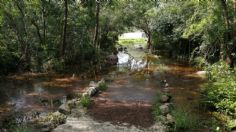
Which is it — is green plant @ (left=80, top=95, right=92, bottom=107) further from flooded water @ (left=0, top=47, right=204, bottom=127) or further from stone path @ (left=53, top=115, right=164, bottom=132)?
stone path @ (left=53, top=115, right=164, bottom=132)

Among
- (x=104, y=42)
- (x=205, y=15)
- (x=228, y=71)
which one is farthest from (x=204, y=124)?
(x=104, y=42)

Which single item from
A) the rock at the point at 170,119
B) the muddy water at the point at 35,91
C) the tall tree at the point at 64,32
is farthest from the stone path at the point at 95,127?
the tall tree at the point at 64,32

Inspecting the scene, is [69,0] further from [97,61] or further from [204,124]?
[204,124]

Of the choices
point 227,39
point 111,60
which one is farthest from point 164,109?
point 111,60

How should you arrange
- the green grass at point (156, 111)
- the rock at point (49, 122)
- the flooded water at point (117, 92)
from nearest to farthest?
1. the rock at point (49, 122)
2. the green grass at point (156, 111)
3. the flooded water at point (117, 92)

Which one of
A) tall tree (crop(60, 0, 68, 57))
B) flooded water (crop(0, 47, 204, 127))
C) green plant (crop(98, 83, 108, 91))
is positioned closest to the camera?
flooded water (crop(0, 47, 204, 127))

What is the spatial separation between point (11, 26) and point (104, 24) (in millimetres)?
13402

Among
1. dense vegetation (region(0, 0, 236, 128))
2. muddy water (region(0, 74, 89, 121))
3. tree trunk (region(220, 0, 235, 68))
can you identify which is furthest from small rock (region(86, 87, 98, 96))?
tree trunk (region(220, 0, 235, 68))

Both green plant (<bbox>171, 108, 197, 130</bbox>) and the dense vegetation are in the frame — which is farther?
the dense vegetation

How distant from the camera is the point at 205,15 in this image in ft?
72.1

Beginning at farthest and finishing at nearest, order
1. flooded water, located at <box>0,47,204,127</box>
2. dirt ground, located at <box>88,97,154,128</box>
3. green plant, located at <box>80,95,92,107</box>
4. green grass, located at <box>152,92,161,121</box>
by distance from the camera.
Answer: green plant, located at <box>80,95,92,107</box>, flooded water, located at <box>0,47,204,127</box>, green grass, located at <box>152,92,161,121</box>, dirt ground, located at <box>88,97,154,128</box>

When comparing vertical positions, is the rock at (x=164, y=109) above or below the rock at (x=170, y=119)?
above

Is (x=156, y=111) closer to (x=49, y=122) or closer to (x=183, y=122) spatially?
(x=183, y=122)

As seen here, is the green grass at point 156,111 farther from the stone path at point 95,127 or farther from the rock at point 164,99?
the stone path at point 95,127
